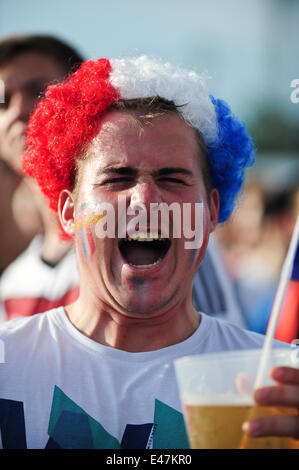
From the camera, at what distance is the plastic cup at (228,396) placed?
4.42ft

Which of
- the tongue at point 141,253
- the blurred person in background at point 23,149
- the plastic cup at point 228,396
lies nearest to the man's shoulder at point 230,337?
the tongue at point 141,253

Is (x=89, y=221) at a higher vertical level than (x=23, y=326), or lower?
higher

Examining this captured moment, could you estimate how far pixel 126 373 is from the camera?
1.83 meters

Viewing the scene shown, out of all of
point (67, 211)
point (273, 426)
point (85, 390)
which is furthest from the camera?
point (67, 211)

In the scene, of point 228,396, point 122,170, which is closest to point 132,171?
point 122,170

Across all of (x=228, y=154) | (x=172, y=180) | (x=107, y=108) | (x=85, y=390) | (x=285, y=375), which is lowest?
(x=85, y=390)

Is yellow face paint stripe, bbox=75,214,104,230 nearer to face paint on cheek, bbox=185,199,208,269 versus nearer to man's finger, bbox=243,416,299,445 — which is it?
face paint on cheek, bbox=185,199,208,269

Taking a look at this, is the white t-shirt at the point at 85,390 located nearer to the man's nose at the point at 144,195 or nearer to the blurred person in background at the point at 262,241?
the man's nose at the point at 144,195

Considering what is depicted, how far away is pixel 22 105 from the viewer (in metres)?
3.11

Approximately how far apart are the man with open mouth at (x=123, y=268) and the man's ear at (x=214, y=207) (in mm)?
16

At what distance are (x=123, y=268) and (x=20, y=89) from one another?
159 centimetres

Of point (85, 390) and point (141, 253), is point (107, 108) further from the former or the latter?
point (85, 390)
